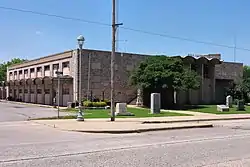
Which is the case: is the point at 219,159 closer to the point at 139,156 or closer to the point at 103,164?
the point at 139,156

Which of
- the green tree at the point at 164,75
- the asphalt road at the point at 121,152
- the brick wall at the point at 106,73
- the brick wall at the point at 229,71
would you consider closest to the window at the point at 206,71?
the brick wall at the point at 229,71

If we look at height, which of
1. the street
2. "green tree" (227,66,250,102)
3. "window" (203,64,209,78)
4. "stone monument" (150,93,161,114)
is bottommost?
the street

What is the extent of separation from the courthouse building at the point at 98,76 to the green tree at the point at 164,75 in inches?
211

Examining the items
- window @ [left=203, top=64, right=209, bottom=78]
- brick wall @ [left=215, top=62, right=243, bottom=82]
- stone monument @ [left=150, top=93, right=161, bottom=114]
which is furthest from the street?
brick wall @ [left=215, top=62, right=243, bottom=82]

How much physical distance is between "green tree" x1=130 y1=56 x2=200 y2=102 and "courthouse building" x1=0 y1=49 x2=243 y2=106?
211 inches

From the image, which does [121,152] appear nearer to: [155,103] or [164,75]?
[155,103]

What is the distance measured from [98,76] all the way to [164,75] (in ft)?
31.4

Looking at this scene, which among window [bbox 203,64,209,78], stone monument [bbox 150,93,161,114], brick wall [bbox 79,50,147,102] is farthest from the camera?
window [bbox 203,64,209,78]

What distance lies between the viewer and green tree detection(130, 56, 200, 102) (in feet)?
125

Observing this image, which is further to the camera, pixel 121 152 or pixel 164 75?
pixel 164 75

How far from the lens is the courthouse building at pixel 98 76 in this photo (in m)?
43.9

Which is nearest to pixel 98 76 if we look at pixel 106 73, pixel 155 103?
pixel 106 73

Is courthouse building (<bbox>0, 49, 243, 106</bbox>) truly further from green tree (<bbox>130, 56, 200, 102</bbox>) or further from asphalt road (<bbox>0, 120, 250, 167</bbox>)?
asphalt road (<bbox>0, 120, 250, 167</bbox>)

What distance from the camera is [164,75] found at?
38031 mm
